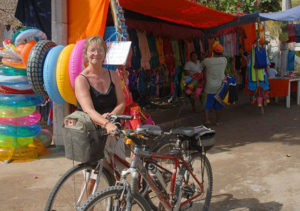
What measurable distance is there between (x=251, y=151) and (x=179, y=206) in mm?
3028

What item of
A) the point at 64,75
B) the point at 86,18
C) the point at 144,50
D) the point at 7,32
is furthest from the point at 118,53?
Answer: the point at 7,32

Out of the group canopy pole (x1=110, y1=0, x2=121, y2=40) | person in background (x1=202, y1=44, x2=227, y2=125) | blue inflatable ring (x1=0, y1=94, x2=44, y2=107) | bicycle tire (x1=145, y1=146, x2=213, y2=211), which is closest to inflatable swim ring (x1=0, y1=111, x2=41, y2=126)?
blue inflatable ring (x1=0, y1=94, x2=44, y2=107)

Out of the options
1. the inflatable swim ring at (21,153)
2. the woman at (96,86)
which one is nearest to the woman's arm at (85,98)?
the woman at (96,86)

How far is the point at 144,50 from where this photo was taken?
26.6 feet

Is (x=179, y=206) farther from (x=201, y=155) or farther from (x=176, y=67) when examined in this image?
(x=176, y=67)

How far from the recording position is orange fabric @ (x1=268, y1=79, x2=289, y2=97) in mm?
9519

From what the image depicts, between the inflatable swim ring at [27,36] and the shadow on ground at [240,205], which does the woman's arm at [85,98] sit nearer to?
the shadow on ground at [240,205]

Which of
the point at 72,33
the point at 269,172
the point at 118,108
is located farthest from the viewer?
the point at 72,33

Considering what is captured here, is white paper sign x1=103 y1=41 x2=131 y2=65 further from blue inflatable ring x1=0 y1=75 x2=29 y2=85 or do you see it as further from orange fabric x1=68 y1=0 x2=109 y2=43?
blue inflatable ring x1=0 y1=75 x2=29 y2=85

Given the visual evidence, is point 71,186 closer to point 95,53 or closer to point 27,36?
point 95,53

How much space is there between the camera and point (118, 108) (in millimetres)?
2805

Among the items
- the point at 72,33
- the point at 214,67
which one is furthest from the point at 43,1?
the point at 214,67

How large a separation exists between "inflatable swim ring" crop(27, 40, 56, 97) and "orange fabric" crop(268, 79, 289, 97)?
6.99m

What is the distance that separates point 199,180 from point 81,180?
1149 millimetres
